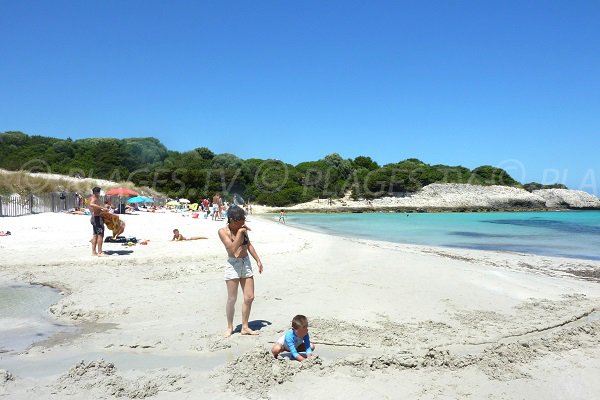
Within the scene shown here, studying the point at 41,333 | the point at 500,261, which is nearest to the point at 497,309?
the point at 41,333

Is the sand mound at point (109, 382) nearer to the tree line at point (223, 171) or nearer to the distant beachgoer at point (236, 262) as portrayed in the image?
the distant beachgoer at point (236, 262)

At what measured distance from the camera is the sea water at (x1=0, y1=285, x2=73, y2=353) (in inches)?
206

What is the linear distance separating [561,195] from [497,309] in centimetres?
9755

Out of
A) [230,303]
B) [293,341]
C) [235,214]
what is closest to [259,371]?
[293,341]

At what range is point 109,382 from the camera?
399 centimetres

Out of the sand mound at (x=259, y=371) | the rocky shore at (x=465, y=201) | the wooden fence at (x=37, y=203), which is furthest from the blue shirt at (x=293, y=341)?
the rocky shore at (x=465, y=201)

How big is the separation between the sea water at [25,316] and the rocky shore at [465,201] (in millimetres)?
62134

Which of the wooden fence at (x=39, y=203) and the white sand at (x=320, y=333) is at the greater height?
the wooden fence at (x=39, y=203)

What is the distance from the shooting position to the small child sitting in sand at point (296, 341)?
4668 millimetres

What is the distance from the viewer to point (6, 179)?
27656mm

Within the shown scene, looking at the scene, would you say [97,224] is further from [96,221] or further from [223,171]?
[223,171]

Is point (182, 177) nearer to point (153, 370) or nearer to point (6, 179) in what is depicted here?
point (6, 179)

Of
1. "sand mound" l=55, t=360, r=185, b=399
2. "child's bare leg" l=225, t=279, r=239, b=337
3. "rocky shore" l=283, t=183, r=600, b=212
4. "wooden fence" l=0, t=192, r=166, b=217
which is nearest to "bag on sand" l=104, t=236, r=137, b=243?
"wooden fence" l=0, t=192, r=166, b=217

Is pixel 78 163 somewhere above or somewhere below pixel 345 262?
above
